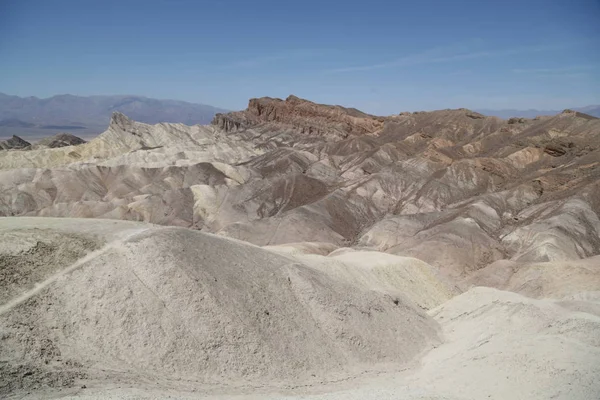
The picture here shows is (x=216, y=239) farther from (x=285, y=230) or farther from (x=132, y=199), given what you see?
(x=132, y=199)

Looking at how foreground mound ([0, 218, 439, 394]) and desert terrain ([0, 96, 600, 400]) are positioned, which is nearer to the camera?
desert terrain ([0, 96, 600, 400])

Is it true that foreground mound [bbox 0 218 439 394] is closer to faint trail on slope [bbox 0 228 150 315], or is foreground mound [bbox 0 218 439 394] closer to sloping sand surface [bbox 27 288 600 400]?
faint trail on slope [bbox 0 228 150 315]

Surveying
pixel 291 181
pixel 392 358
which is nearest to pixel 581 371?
pixel 392 358

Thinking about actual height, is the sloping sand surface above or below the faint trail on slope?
below

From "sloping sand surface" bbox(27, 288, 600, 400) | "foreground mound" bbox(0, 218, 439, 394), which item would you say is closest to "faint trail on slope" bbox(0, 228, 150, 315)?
"foreground mound" bbox(0, 218, 439, 394)

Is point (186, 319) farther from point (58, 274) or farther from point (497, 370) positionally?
point (497, 370)

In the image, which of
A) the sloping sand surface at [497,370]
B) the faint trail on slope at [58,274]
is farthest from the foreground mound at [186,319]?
the sloping sand surface at [497,370]

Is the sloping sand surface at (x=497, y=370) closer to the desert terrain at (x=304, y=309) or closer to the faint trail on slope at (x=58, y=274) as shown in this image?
the desert terrain at (x=304, y=309)

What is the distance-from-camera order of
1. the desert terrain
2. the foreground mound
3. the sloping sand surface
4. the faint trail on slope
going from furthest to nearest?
1. the faint trail on slope
2. the foreground mound
3. the desert terrain
4. the sloping sand surface
